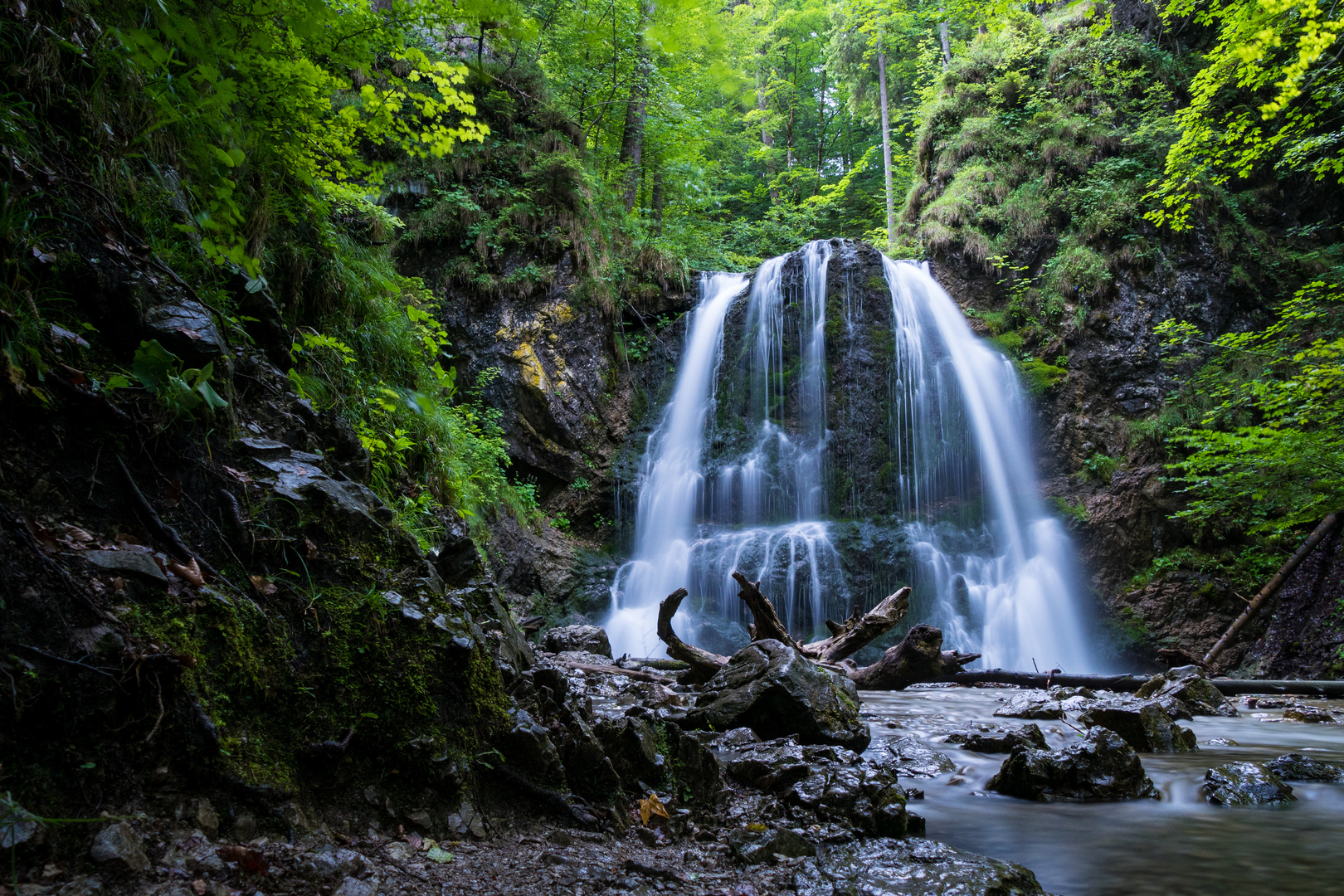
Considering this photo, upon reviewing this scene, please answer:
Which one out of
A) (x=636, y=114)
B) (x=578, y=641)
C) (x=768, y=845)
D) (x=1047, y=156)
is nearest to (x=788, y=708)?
(x=768, y=845)

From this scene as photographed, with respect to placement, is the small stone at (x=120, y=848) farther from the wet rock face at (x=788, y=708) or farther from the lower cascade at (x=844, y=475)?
the lower cascade at (x=844, y=475)

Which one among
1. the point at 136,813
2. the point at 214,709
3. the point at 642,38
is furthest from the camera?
the point at 642,38

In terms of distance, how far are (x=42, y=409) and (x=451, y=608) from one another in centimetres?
139

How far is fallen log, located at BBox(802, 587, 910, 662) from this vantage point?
266 inches

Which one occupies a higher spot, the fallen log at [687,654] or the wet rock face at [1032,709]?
the fallen log at [687,654]

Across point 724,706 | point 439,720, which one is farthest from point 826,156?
point 439,720

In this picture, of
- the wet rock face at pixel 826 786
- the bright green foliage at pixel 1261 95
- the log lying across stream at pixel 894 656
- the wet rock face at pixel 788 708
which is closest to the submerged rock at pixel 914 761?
the wet rock face at pixel 788 708

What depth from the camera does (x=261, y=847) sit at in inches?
60.6

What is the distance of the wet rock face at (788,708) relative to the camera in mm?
3914

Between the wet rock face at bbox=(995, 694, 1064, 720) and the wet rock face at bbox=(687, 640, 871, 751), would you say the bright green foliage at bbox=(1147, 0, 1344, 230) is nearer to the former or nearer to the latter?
the wet rock face at bbox=(995, 694, 1064, 720)

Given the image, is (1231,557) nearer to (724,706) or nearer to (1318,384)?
(1318,384)

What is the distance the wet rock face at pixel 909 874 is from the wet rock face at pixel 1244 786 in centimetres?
190

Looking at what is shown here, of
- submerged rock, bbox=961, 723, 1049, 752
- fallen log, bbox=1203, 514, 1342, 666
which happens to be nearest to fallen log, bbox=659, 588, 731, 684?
submerged rock, bbox=961, 723, 1049, 752

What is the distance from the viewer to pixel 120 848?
1301 mm
